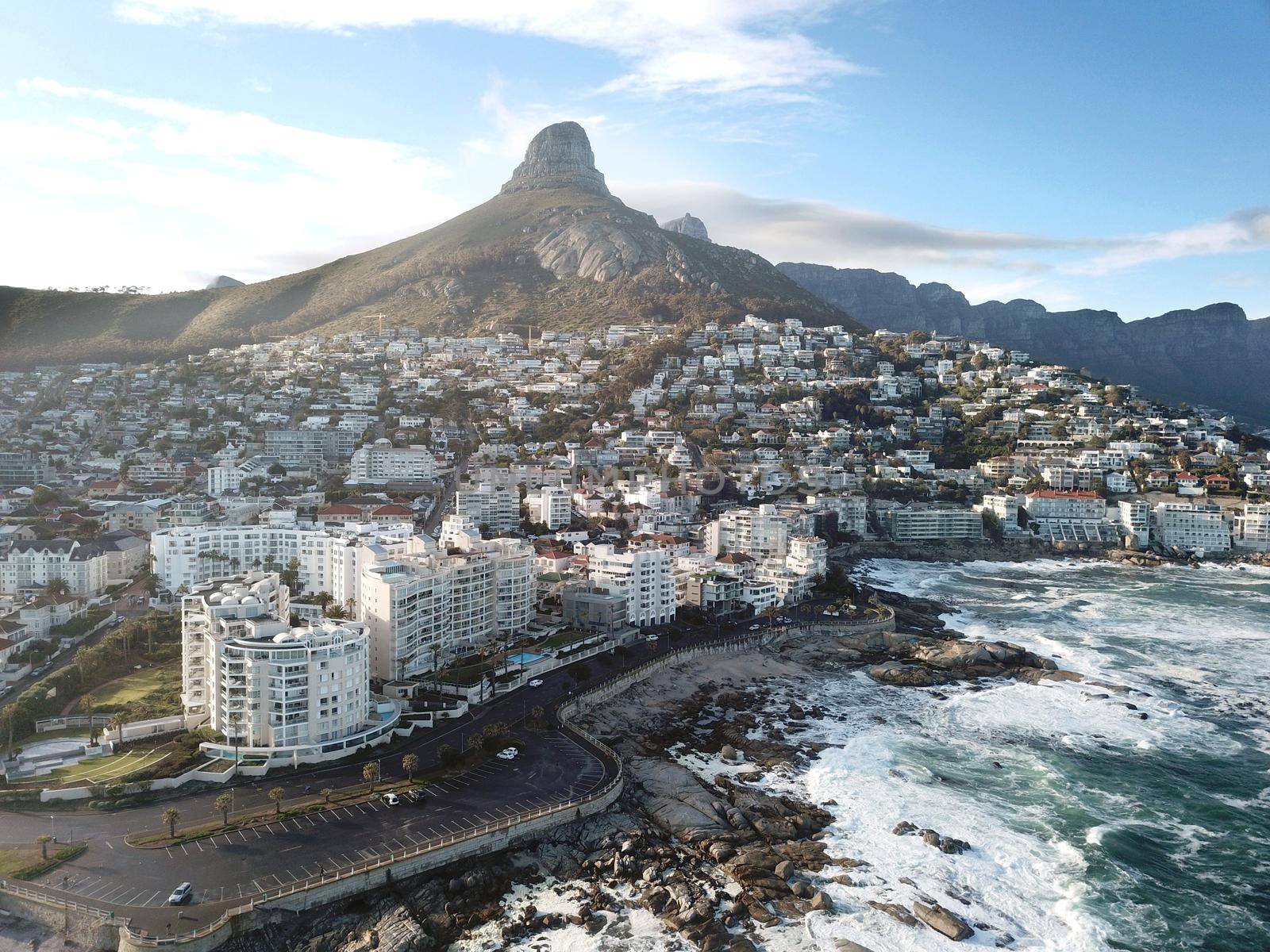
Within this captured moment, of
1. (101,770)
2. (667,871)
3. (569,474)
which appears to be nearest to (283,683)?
(101,770)

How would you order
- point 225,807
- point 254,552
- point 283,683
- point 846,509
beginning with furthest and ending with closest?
1. point 846,509
2. point 254,552
3. point 283,683
4. point 225,807

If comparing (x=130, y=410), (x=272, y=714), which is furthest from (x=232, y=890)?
(x=130, y=410)

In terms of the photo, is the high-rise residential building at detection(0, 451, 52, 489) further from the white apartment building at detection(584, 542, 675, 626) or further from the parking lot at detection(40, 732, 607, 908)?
the parking lot at detection(40, 732, 607, 908)

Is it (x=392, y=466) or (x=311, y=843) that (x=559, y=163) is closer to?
(x=392, y=466)

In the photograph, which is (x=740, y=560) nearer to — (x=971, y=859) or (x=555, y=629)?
(x=555, y=629)

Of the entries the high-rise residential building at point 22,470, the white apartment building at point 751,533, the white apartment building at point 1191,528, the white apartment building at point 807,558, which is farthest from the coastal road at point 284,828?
the white apartment building at point 1191,528

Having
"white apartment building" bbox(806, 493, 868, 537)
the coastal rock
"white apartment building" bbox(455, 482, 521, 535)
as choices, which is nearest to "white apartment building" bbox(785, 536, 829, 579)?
"white apartment building" bbox(806, 493, 868, 537)
